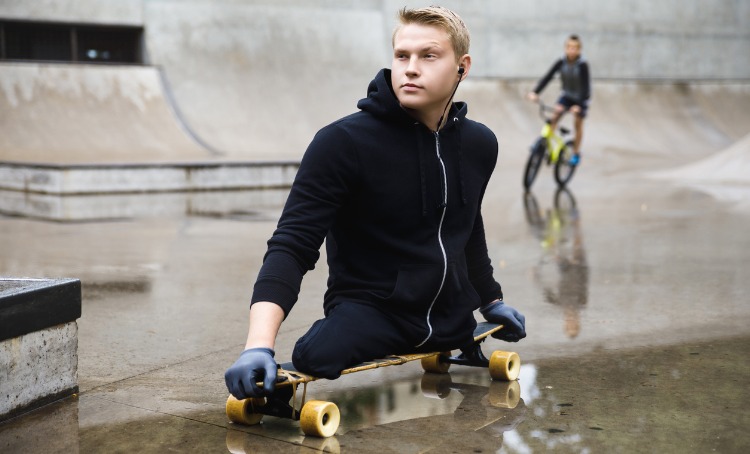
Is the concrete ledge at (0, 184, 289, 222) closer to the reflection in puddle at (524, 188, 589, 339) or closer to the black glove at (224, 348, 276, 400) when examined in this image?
the reflection in puddle at (524, 188, 589, 339)

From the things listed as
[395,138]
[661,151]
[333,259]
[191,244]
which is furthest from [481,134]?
[661,151]

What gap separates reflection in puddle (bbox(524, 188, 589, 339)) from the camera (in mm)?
5102

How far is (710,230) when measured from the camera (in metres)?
8.20

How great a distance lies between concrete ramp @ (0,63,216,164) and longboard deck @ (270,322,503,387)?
10333 mm

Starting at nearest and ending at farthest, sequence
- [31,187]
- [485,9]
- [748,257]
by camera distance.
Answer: [748,257] → [31,187] → [485,9]

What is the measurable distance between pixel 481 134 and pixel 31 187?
7749mm

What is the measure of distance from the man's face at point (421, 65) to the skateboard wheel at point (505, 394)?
103cm

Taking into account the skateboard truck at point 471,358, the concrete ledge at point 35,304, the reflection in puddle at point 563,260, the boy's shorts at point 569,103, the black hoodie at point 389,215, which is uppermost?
the boy's shorts at point 569,103

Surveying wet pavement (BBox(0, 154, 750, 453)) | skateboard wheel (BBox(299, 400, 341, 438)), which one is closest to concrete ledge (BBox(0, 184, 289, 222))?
wet pavement (BBox(0, 154, 750, 453))

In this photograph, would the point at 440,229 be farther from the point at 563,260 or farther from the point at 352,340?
the point at 563,260

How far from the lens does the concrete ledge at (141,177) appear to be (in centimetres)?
997

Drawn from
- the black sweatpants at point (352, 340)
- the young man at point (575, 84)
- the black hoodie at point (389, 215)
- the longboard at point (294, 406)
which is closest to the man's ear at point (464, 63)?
the black hoodie at point (389, 215)

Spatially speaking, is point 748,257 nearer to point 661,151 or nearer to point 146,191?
point 146,191

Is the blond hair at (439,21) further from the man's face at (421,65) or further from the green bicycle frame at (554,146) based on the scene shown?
the green bicycle frame at (554,146)
